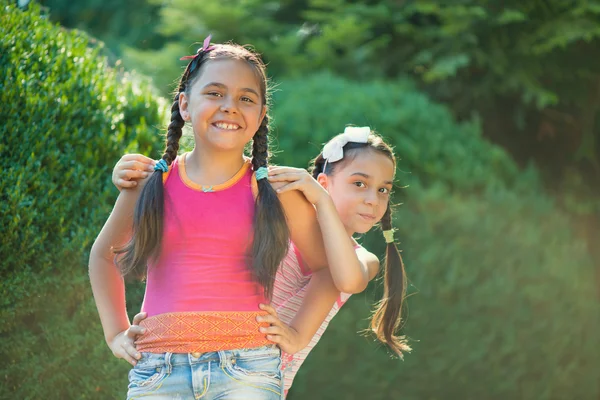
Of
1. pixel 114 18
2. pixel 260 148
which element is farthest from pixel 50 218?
pixel 114 18

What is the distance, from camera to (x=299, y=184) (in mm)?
2762

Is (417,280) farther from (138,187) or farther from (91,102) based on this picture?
(138,187)

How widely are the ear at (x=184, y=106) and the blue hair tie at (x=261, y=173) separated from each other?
0.97 ft

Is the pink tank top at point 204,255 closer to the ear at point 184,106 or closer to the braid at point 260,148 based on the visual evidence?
the braid at point 260,148

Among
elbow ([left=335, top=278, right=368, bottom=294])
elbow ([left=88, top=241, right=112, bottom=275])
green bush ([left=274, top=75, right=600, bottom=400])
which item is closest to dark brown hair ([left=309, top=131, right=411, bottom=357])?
elbow ([left=335, top=278, right=368, bottom=294])

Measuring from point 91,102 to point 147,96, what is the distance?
0.40 m

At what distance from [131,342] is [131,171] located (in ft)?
1.72

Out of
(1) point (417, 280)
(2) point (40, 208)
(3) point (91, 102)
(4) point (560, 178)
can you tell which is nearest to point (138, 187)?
(2) point (40, 208)

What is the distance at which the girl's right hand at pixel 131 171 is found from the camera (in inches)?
110

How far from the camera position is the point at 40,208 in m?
3.51

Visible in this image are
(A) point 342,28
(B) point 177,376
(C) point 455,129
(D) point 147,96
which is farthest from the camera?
(A) point 342,28

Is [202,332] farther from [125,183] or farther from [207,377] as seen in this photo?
[125,183]

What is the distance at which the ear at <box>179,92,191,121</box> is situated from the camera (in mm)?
2855

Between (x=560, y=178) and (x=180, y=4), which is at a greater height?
(x=180, y=4)
